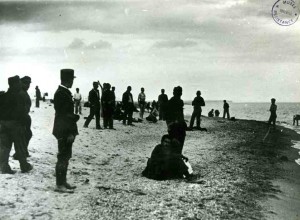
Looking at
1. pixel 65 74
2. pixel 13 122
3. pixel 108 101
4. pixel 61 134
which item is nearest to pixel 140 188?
pixel 61 134

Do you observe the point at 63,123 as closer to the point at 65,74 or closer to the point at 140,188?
the point at 65,74

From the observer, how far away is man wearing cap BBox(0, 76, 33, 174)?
734 cm

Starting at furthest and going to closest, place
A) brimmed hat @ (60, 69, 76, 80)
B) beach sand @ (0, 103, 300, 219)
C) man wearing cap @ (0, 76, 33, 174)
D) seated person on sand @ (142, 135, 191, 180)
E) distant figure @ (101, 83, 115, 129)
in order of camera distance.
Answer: distant figure @ (101, 83, 115, 129)
seated person on sand @ (142, 135, 191, 180)
man wearing cap @ (0, 76, 33, 174)
brimmed hat @ (60, 69, 76, 80)
beach sand @ (0, 103, 300, 219)

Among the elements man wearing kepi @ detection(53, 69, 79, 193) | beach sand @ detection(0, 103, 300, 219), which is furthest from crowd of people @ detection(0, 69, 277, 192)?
beach sand @ detection(0, 103, 300, 219)

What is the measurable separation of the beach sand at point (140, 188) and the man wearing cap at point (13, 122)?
48cm

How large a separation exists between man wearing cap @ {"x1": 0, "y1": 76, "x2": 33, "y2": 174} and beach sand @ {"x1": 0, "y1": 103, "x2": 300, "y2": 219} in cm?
48

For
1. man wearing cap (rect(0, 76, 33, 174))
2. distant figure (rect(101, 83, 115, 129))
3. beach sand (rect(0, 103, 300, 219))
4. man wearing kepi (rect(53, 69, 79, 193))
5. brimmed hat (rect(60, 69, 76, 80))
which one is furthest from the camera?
distant figure (rect(101, 83, 115, 129))

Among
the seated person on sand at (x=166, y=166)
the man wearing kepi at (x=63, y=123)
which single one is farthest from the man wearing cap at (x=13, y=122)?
the seated person on sand at (x=166, y=166)

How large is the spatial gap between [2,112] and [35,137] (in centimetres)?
509

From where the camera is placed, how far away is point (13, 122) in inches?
291

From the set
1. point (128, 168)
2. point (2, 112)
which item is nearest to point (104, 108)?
point (128, 168)

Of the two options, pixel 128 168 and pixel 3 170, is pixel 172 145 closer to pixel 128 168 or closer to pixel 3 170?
pixel 128 168

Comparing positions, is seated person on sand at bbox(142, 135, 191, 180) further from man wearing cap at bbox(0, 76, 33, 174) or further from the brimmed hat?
the brimmed hat

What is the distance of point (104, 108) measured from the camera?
16781mm
